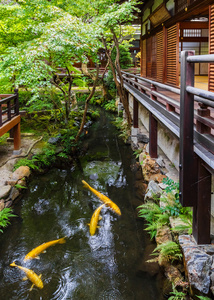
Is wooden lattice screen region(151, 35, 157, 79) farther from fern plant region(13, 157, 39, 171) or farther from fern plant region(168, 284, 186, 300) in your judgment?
fern plant region(168, 284, 186, 300)

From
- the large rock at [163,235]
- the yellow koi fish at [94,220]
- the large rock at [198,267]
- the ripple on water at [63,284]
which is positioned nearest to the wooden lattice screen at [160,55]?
the yellow koi fish at [94,220]

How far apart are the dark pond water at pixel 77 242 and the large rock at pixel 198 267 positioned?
1102 mm

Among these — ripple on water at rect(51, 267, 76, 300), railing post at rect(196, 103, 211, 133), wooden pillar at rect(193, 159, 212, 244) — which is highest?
railing post at rect(196, 103, 211, 133)

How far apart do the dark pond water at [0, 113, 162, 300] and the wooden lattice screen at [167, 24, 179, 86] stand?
14.9 feet

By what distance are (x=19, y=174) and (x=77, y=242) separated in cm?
430

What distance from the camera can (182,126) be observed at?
446 cm

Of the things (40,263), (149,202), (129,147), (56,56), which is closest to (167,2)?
(56,56)

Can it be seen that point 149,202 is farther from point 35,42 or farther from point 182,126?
point 35,42

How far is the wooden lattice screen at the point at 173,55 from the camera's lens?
1126cm

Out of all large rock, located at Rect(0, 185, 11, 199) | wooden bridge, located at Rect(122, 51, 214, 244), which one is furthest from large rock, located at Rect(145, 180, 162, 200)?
large rock, located at Rect(0, 185, 11, 199)

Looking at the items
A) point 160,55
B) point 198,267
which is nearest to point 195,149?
point 198,267

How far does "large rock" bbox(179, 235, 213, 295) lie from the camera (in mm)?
4641

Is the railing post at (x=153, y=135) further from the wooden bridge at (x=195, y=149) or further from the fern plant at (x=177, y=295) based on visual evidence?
the fern plant at (x=177, y=295)

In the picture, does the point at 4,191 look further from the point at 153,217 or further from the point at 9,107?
the point at 153,217
